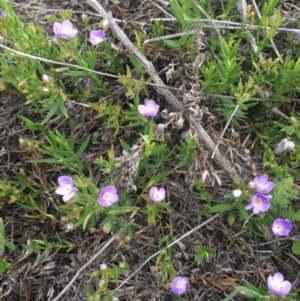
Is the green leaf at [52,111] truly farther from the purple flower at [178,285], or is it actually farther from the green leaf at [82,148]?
the purple flower at [178,285]

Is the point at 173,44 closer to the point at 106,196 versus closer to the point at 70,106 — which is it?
the point at 70,106

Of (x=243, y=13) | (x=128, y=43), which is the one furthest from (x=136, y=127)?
(x=243, y=13)

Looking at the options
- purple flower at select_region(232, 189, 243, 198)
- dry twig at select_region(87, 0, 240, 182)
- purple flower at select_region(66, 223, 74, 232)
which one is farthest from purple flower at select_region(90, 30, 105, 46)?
purple flower at select_region(232, 189, 243, 198)

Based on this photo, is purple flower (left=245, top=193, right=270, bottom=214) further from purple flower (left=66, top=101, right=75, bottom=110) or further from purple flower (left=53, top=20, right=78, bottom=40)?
purple flower (left=53, top=20, right=78, bottom=40)

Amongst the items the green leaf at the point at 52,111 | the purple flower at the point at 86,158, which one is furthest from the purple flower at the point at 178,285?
the green leaf at the point at 52,111

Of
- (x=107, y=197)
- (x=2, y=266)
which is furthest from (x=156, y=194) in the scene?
(x=2, y=266)

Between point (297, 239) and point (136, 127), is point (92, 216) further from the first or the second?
point (297, 239)
